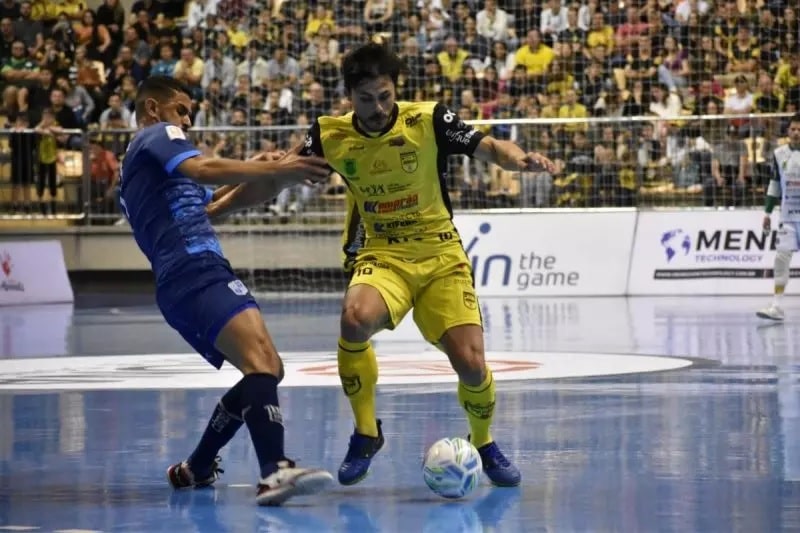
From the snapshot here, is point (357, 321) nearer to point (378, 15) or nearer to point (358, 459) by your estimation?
point (358, 459)

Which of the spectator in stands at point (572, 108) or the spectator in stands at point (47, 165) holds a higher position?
the spectator in stands at point (572, 108)

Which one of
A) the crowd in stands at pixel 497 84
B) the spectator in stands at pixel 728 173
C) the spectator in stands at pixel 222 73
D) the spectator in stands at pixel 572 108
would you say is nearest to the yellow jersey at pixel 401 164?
the crowd in stands at pixel 497 84

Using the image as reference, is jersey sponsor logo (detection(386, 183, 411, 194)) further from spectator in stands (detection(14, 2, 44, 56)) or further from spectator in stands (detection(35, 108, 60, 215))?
spectator in stands (detection(14, 2, 44, 56))

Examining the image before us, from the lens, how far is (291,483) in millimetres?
6547

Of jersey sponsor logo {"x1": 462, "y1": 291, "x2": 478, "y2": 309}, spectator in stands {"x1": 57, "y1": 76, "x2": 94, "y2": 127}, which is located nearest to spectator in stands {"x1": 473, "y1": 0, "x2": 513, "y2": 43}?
spectator in stands {"x1": 57, "y1": 76, "x2": 94, "y2": 127}

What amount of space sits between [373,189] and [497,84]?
1688cm

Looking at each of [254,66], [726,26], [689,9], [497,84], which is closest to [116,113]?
[254,66]

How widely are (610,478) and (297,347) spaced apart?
8127mm

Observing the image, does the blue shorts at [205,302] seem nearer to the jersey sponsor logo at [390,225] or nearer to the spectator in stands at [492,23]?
the jersey sponsor logo at [390,225]

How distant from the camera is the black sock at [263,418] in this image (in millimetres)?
6785

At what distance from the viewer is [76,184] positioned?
2428 centimetres

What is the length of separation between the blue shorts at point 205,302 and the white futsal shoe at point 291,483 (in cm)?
72

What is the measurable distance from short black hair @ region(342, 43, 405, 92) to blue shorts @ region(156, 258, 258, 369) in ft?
3.54

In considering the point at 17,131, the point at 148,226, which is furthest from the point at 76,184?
the point at 148,226
